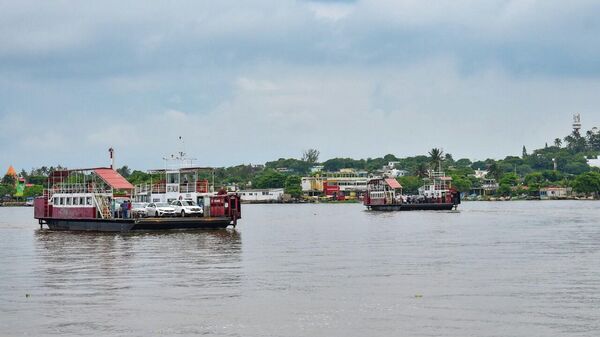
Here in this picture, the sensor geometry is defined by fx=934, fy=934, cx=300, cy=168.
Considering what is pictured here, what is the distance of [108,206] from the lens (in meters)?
81.9

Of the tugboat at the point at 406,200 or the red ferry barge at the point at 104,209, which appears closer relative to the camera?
the red ferry barge at the point at 104,209

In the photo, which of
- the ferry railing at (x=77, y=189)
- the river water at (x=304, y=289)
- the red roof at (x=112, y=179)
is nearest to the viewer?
the river water at (x=304, y=289)

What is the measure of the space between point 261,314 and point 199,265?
1660 centimetres

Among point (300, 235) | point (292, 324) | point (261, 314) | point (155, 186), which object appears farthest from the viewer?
point (155, 186)

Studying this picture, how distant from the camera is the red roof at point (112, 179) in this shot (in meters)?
81.6

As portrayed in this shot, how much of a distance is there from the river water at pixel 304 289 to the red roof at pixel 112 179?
18.4 m

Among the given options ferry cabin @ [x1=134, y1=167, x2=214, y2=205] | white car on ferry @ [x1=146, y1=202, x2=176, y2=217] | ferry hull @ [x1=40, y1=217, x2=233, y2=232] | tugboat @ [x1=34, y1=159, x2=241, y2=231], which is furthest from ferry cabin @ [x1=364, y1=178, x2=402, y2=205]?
ferry hull @ [x1=40, y1=217, x2=233, y2=232]

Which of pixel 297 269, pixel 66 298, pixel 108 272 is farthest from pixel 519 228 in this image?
pixel 66 298

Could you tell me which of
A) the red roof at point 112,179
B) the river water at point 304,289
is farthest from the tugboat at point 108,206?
the river water at point 304,289

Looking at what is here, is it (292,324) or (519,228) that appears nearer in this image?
(292,324)

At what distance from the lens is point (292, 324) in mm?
28188

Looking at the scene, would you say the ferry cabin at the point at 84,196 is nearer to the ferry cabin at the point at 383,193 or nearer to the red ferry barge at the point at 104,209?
the red ferry barge at the point at 104,209

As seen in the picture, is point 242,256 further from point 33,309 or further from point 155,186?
point 155,186

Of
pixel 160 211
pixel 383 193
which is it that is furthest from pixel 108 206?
pixel 383 193
